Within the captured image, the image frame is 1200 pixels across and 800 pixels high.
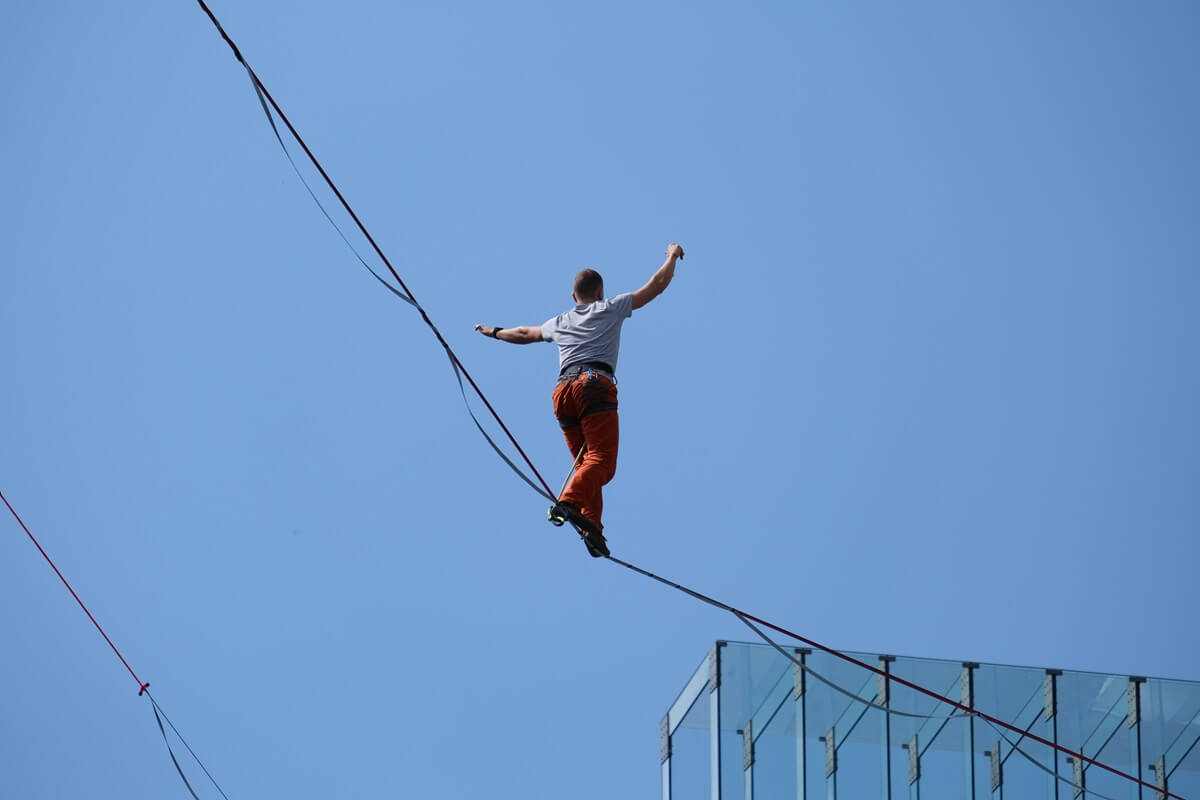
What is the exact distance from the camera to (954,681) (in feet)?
46.0

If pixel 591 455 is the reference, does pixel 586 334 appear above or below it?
above

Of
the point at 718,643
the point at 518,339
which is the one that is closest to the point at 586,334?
the point at 518,339

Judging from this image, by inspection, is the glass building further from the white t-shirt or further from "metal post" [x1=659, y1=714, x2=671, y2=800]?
the white t-shirt

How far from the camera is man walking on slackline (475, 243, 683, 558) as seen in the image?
10680mm

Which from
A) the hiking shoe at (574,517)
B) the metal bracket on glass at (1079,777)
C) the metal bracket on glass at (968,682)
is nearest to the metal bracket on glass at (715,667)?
the metal bracket on glass at (968,682)

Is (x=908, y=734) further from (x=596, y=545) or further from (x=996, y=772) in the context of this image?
(x=596, y=545)

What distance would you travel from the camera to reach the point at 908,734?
1388 cm

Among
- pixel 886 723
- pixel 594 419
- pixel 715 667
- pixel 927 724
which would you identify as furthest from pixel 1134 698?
pixel 594 419

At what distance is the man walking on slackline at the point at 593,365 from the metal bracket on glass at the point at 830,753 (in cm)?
391

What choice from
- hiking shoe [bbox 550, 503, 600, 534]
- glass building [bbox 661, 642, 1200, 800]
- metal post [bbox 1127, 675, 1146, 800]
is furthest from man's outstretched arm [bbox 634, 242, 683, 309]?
metal post [bbox 1127, 675, 1146, 800]

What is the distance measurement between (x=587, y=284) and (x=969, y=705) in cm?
499

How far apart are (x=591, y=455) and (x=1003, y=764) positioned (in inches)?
198

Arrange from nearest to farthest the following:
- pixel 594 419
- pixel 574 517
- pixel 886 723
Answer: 1. pixel 574 517
2. pixel 594 419
3. pixel 886 723

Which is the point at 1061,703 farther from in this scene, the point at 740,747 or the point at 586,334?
the point at 586,334
